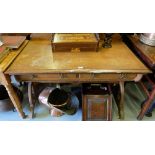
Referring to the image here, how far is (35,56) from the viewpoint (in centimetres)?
149

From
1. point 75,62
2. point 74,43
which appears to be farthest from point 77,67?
point 74,43

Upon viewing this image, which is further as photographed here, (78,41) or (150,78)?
(150,78)

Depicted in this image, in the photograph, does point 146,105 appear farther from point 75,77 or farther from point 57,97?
point 57,97

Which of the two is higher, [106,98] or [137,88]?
[106,98]

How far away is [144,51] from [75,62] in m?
0.67

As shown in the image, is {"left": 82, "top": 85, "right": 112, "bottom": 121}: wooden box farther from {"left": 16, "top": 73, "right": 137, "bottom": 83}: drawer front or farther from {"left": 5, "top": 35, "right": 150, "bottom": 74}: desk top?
{"left": 5, "top": 35, "right": 150, "bottom": 74}: desk top

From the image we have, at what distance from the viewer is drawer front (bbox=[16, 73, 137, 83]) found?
4.45 ft

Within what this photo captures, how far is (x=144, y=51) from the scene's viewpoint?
1.53 m

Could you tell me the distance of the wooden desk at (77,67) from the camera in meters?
1.29

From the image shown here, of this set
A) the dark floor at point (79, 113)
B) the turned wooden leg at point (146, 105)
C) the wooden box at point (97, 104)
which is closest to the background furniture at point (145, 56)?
the turned wooden leg at point (146, 105)

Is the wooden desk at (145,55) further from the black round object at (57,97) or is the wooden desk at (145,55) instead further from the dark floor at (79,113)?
the black round object at (57,97)
